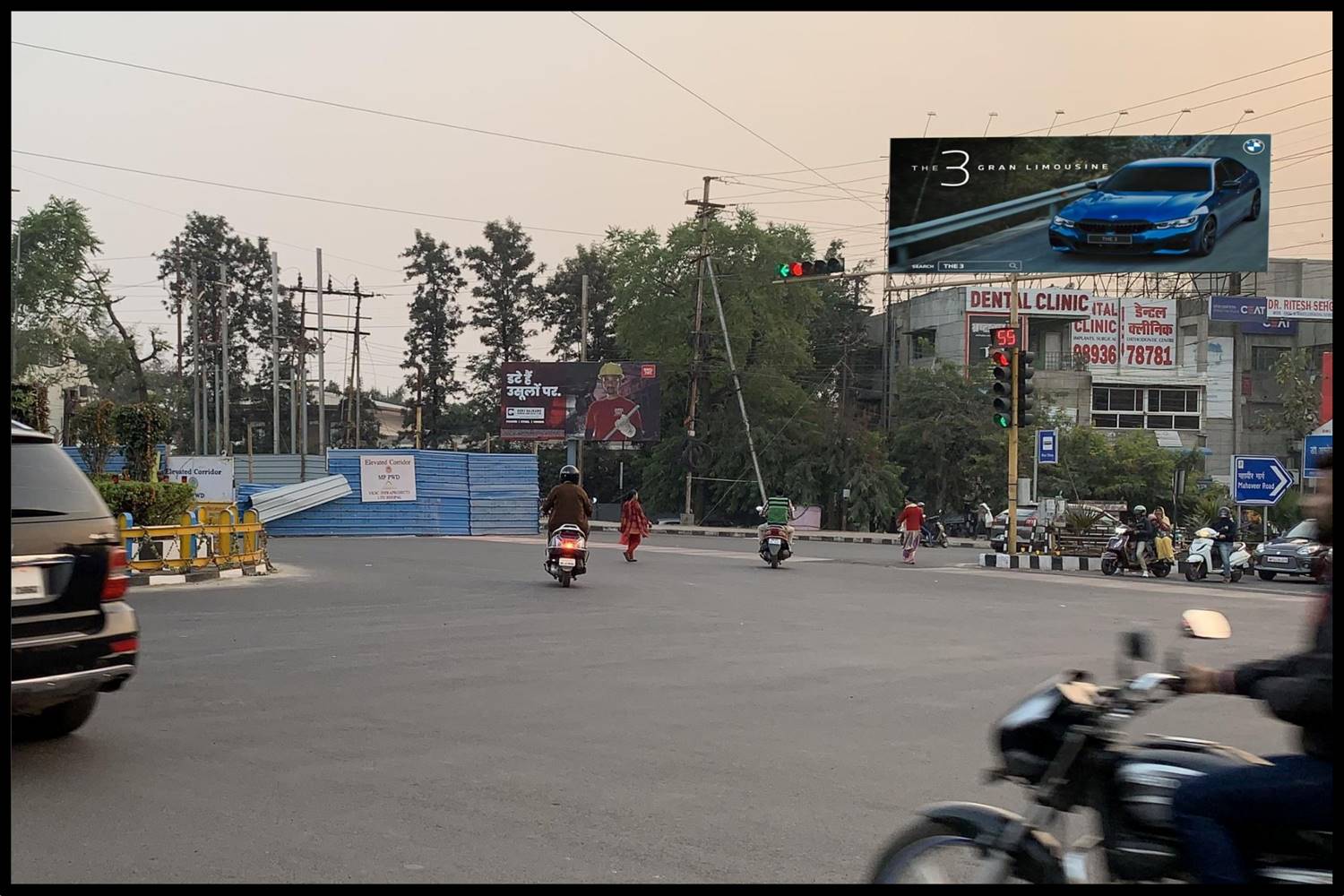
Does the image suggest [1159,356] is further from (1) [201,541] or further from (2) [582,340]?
(1) [201,541]

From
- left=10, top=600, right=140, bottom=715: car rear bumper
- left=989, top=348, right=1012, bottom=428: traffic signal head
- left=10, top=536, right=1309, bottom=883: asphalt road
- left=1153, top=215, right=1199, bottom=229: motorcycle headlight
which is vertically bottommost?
left=10, top=536, right=1309, bottom=883: asphalt road

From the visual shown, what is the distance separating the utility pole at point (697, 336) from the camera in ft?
175

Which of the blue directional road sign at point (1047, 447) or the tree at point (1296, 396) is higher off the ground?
the tree at point (1296, 396)

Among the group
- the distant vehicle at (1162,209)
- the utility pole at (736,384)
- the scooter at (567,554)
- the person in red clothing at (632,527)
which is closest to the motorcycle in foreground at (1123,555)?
the distant vehicle at (1162,209)

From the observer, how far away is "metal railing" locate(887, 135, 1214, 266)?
30.3 meters

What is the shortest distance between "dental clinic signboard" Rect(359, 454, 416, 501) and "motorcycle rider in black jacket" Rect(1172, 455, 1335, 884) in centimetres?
3701

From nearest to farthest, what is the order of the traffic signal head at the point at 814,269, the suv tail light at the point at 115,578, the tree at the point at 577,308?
1. the suv tail light at the point at 115,578
2. the traffic signal head at the point at 814,269
3. the tree at the point at 577,308

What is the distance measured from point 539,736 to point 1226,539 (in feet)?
69.1

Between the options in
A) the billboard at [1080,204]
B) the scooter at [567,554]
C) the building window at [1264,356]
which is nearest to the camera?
the scooter at [567,554]

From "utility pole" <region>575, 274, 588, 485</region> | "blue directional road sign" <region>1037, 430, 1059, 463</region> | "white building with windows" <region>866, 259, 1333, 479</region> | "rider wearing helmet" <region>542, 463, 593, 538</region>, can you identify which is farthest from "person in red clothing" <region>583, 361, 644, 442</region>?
"rider wearing helmet" <region>542, 463, 593, 538</region>

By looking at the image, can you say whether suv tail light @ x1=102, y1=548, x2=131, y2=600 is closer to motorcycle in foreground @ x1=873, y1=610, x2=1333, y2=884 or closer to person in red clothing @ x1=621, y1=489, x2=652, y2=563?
motorcycle in foreground @ x1=873, y1=610, x2=1333, y2=884

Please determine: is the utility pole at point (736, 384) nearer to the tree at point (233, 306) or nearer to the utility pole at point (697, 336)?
the utility pole at point (697, 336)

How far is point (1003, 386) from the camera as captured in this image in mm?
26516

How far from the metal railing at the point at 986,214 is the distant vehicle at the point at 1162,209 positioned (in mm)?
230
